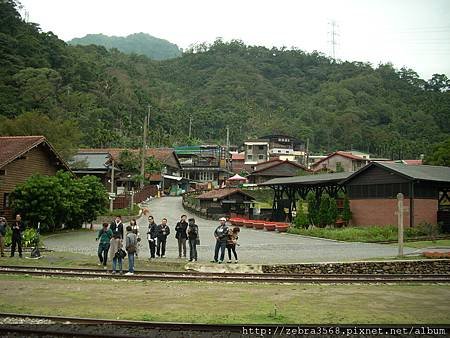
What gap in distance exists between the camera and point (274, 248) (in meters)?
26.2

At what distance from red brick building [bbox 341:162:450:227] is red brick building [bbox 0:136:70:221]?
21.5 meters

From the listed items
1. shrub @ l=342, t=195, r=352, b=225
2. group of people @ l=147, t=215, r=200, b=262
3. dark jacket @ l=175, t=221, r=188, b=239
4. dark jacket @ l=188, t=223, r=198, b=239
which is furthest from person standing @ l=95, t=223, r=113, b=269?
shrub @ l=342, t=195, r=352, b=225

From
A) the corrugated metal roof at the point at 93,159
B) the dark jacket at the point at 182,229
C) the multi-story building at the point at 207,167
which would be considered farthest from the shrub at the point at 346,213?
the multi-story building at the point at 207,167

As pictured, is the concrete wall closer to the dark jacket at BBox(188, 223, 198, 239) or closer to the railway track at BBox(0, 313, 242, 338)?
the dark jacket at BBox(188, 223, 198, 239)

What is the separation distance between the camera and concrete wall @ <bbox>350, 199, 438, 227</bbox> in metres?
34.3

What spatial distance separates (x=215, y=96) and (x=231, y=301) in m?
119

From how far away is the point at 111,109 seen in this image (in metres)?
90.6

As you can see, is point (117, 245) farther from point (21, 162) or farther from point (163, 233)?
point (21, 162)

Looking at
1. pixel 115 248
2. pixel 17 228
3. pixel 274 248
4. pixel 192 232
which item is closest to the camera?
pixel 115 248

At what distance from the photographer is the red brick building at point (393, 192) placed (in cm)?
3406

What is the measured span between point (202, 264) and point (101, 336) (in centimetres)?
1044

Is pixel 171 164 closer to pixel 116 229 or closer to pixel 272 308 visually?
pixel 116 229

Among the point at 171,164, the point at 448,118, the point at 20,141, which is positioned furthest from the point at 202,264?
the point at 448,118

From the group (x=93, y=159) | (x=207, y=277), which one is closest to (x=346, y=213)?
(x=207, y=277)
